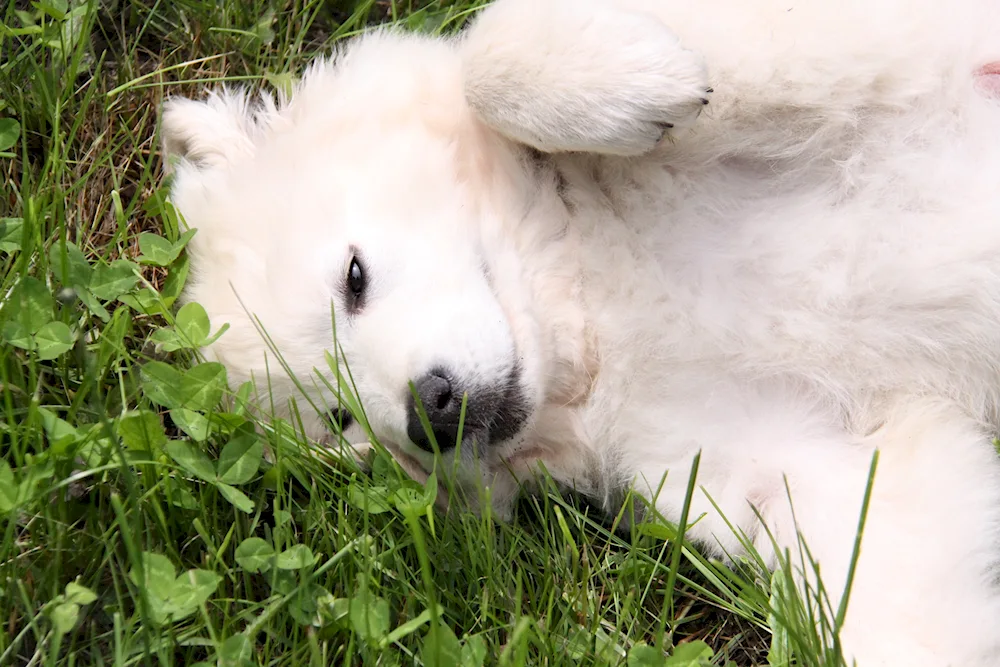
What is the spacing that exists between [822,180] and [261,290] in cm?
152

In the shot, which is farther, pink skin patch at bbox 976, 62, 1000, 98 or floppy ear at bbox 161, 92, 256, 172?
floppy ear at bbox 161, 92, 256, 172

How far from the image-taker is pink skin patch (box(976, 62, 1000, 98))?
2.23 m

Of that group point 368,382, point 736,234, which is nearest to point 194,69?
point 368,382

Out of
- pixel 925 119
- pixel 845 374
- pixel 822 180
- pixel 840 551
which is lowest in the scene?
pixel 840 551

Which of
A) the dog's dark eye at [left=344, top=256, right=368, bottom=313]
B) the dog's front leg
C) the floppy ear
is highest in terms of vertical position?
the dog's front leg

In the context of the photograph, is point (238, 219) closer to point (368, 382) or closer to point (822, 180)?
point (368, 382)

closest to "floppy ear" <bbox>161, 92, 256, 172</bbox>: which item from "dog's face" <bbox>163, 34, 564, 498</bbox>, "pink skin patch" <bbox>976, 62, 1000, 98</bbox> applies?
"dog's face" <bbox>163, 34, 564, 498</bbox>

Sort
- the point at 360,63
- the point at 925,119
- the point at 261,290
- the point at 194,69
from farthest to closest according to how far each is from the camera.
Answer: the point at 194,69, the point at 360,63, the point at 261,290, the point at 925,119

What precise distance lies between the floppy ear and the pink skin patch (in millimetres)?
2072

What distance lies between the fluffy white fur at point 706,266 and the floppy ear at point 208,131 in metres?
0.35

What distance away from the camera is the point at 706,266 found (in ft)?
7.71

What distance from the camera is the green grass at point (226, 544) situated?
213 cm

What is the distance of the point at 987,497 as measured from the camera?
226 cm

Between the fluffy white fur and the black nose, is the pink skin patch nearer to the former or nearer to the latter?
the fluffy white fur
